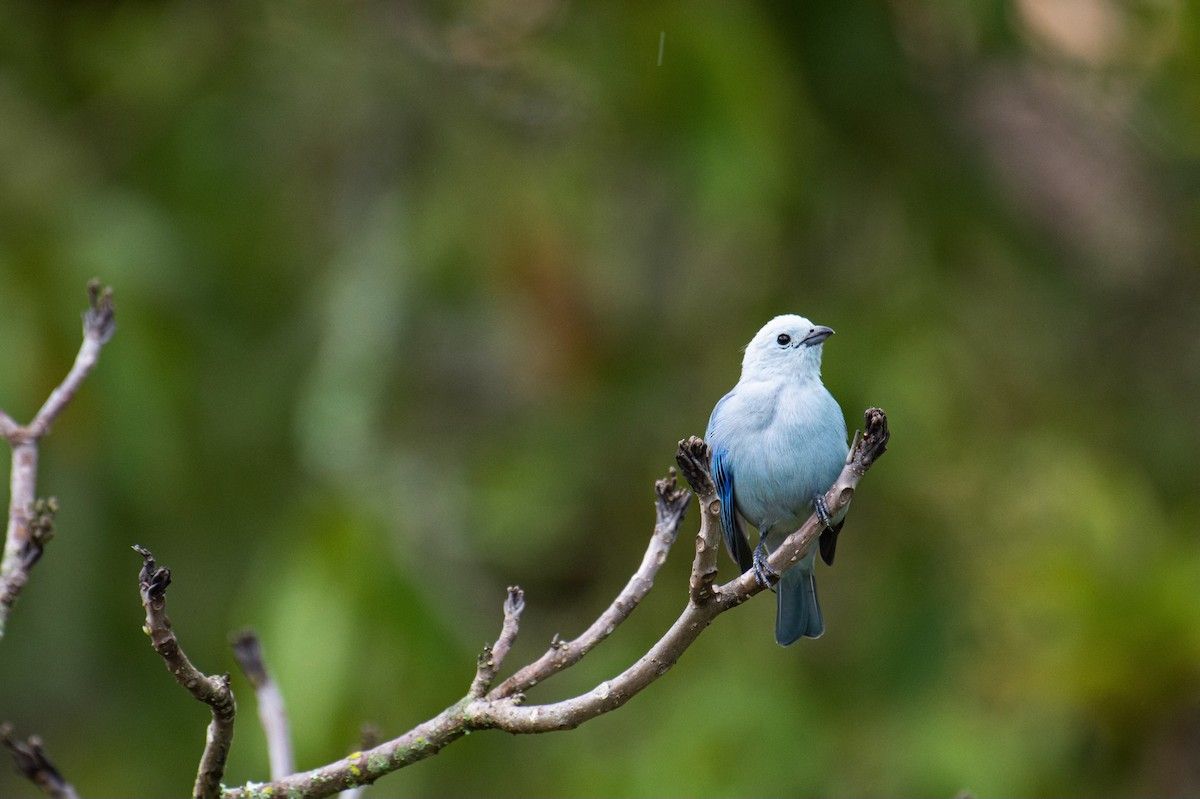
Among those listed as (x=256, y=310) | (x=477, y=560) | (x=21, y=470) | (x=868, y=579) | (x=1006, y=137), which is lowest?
(x=21, y=470)

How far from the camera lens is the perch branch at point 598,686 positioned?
239 centimetres

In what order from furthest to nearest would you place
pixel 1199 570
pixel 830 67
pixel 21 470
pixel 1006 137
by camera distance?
pixel 1006 137 → pixel 830 67 → pixel 1199 570 → pixel 21 470

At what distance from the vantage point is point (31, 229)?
21.8 feet

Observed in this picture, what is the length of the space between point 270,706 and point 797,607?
1441 mm

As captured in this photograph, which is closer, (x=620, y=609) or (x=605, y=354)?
(x=620, y=609)

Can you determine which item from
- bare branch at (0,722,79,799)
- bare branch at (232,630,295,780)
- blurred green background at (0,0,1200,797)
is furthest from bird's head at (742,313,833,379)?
blurred green background at (0,0,1200,797)

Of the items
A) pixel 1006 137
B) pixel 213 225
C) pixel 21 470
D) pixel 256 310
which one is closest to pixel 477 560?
pixel 256 310

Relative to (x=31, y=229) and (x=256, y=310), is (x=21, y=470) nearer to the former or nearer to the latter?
(x=31, y=229)

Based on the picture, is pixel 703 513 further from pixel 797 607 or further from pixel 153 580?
pixel 797 607

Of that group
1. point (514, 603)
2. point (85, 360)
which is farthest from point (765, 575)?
point (85, 360)

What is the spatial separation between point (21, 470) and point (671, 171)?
4.37 m

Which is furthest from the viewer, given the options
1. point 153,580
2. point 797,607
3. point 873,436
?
point 797,607

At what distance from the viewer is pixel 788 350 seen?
3350 mm

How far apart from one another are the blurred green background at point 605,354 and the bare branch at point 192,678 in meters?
3.29
